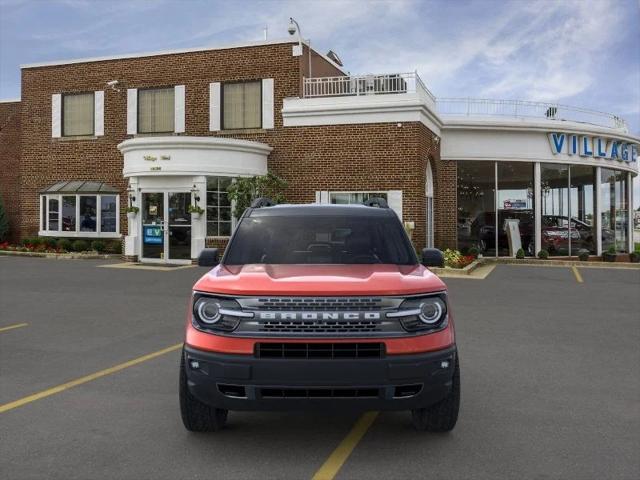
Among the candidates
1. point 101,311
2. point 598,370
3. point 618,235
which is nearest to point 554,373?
point 598,370

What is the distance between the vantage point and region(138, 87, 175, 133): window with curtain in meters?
23.9

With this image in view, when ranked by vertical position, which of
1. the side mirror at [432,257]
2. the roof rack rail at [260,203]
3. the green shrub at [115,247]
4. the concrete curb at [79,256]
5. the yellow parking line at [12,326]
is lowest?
the yellow parking line at [12,326]

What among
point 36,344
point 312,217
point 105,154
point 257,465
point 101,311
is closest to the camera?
point 257,465

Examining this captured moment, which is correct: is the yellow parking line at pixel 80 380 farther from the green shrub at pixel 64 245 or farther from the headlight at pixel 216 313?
the green shrub at pixel 64 245

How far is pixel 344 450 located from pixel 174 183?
17.2 meters

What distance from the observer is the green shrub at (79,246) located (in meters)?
23.5

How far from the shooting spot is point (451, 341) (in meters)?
4.11

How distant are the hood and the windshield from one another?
48 cm

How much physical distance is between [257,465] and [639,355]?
5479mm

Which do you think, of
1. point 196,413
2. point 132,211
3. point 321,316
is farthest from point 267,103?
point 321,316

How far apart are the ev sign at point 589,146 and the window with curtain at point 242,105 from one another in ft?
38.0

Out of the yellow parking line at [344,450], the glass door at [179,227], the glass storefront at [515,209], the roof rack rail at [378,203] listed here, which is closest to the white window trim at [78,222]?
the glass door at [179,227]

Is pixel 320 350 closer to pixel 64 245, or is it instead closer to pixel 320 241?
pixel 320 241

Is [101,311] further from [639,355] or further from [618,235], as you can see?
[618,235]
